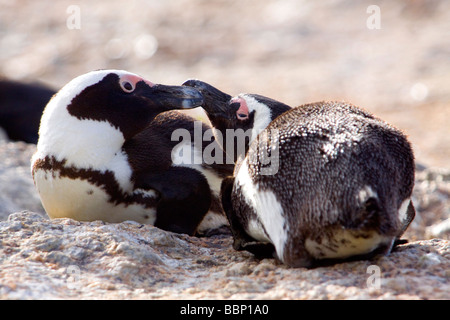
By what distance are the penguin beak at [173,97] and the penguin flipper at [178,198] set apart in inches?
16.5

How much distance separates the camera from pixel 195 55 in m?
14.9

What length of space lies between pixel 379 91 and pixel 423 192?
616cm

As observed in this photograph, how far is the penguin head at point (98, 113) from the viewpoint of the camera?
4.28 meters

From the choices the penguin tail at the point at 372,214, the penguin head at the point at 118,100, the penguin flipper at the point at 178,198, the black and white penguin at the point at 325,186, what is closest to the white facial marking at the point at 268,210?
the black and white penguin at the point at 325,186

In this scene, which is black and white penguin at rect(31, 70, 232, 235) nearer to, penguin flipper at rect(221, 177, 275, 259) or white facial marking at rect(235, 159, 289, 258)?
penguin flipper at rect(221, 177, 275, 259)

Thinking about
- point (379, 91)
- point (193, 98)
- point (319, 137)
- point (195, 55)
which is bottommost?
point (319, 137)

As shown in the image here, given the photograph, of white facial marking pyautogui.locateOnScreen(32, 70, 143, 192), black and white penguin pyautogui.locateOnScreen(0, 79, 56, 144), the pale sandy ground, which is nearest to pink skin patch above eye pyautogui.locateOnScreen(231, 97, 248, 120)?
white facial marking pyautogui.locateOnScreen(32, 70, 143, 192)

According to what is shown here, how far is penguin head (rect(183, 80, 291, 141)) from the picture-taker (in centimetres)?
459

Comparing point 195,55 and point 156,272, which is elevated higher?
point 195,55

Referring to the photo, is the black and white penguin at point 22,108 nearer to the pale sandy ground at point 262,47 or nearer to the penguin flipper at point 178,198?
the pale sandy ground at point 262,47

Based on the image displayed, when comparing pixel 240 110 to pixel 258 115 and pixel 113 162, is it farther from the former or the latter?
pixel 113 162

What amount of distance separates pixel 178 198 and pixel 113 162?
18.1 inches

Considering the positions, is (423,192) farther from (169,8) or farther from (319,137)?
(169,8)
